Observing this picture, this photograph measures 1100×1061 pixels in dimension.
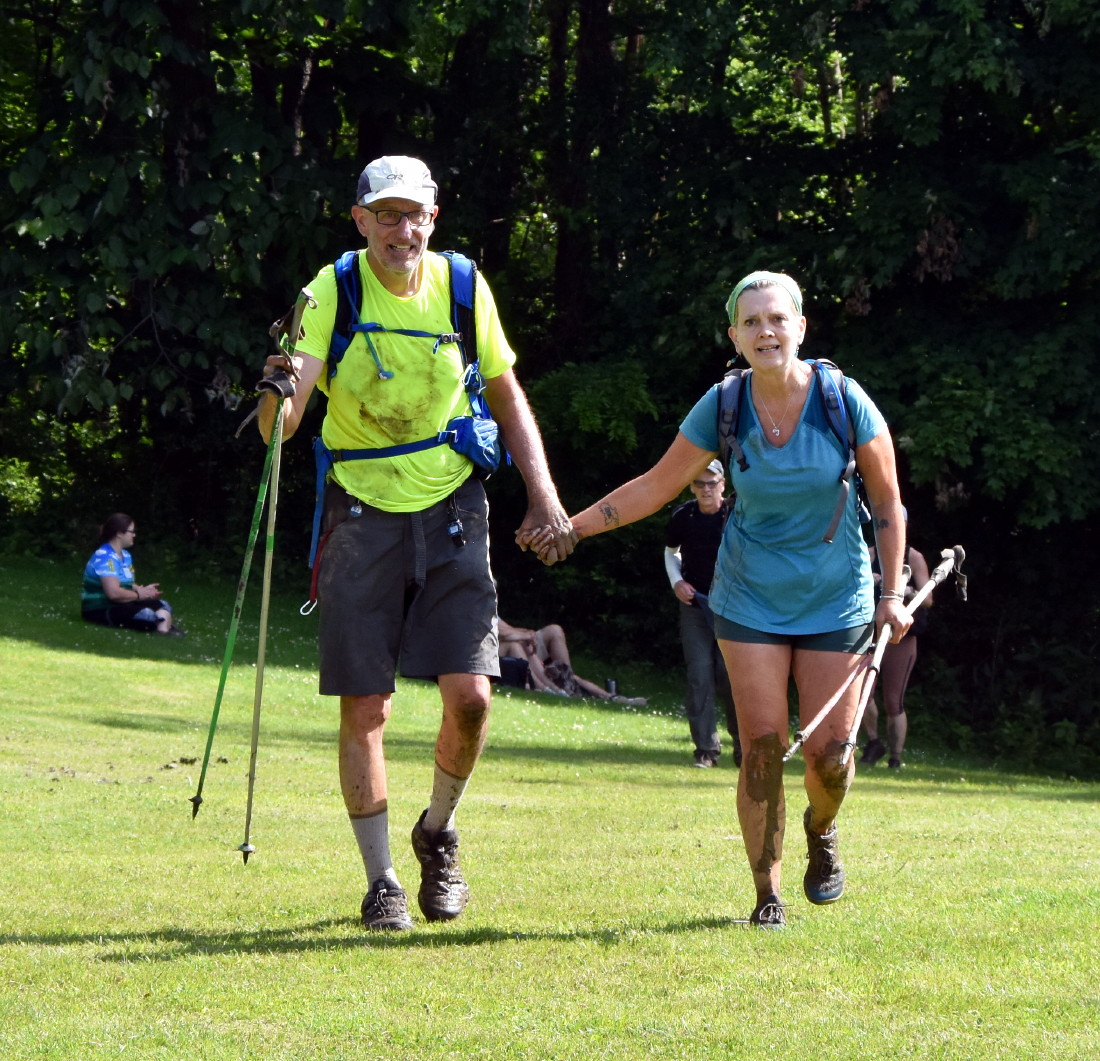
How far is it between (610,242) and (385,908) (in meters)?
→ 19.6

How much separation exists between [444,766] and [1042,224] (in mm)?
15300

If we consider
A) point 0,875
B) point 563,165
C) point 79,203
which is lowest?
point 0,875

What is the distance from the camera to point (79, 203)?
19906 mm

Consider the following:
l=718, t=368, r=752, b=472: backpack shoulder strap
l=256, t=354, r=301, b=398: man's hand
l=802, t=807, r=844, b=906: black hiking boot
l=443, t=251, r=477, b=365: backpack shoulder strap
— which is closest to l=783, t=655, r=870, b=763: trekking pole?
l=802, t=807, r=844, b=906: black hiking boot

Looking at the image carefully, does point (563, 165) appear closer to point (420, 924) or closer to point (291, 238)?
point (291, 238)

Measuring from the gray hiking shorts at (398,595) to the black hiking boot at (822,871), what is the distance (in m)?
1.29

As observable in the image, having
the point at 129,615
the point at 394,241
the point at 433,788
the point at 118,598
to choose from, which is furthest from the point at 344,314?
the point at 129,615

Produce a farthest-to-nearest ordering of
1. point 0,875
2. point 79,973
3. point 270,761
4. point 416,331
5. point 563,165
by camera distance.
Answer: point 563,165 < point 270,761 < point 0,875 < point 416,331 < point 79,973

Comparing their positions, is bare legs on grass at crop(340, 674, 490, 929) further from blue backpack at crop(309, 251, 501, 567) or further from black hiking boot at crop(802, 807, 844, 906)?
black hiking boot at crop(802, 807, 844, 906)

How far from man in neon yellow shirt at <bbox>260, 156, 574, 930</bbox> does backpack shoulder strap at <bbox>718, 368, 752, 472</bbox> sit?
62cm

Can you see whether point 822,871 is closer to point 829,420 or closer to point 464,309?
point 829,420

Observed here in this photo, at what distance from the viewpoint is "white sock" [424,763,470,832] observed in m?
5.83

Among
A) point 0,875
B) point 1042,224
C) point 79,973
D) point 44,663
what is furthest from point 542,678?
point 79,973

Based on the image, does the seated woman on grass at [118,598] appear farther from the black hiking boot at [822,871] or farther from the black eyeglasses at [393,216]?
the black hiking boot at [822,871]
